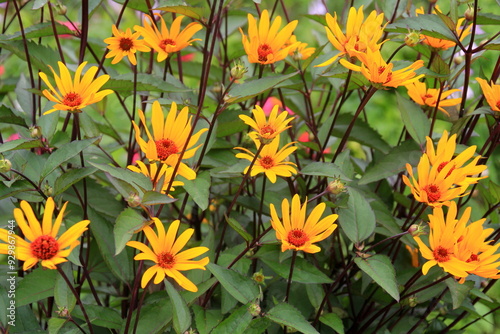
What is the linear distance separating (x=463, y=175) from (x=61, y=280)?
47 cm

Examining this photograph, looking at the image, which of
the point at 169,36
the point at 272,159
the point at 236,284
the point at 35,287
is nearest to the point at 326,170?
the point at 272,159

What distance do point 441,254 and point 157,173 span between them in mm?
327

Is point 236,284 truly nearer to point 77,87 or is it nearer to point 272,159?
point 272,159

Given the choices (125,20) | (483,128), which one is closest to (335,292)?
(483,128)

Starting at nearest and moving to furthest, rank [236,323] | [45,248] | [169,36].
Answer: [45,248]
[236,323]
[169,36]

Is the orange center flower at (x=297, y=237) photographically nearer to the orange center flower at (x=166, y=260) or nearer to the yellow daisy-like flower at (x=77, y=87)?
the orange center flower at (x=166, y=260)

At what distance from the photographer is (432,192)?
64 centimetres

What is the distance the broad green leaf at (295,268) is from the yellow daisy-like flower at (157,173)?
0.16m

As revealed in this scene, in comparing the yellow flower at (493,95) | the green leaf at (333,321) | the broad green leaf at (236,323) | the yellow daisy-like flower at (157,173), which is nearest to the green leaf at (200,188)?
the yellow daisy-like flower at (157,173)

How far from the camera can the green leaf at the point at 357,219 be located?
69cm

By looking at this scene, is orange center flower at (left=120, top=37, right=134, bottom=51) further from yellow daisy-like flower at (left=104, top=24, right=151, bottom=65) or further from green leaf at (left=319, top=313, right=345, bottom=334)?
green leaf at (left=319, top=313, right=345, bottom=334)

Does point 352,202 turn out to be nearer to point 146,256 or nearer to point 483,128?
point 146,256

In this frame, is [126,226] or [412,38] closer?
[126,226]

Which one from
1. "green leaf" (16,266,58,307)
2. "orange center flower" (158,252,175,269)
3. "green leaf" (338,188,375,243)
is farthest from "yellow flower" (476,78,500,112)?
"green leaf" (16,266,58,307)
